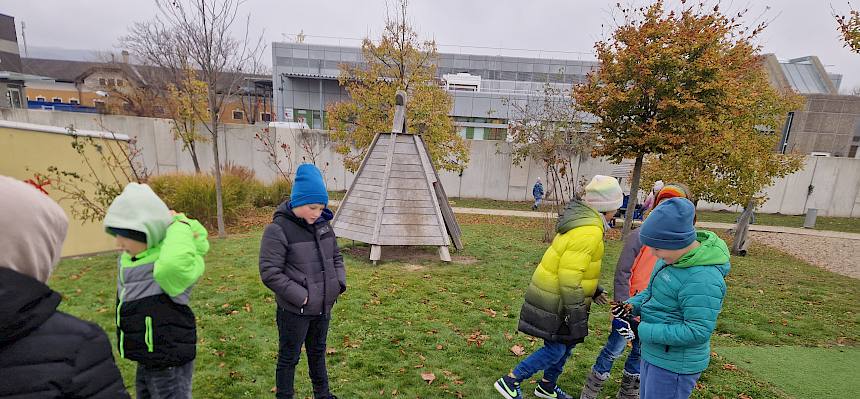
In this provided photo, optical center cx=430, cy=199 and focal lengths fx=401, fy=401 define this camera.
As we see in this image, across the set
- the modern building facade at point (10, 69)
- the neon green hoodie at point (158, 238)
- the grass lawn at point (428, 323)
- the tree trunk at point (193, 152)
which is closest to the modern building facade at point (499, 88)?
the tree trunk at point (193, 152)

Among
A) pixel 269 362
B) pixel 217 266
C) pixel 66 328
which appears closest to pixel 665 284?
pixel 66 328

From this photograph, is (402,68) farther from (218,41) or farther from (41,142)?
(41,142)

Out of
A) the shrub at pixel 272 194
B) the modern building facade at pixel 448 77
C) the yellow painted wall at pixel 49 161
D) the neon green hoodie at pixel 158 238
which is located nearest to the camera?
the neon green hoodie at pixel 158 238

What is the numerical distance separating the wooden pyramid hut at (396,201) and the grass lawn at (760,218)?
1059 centimetres

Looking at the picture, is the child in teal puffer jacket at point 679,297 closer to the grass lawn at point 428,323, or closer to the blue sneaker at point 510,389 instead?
the blue sneaker at point 510,389

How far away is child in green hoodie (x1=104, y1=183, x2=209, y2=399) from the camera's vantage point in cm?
224

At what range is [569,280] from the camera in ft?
10.2

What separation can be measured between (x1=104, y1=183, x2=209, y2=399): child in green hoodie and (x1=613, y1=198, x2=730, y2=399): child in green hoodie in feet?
9.15

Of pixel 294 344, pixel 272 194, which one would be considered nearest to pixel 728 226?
pixel 272 194

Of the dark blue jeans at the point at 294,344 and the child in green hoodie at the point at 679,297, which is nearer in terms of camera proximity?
the child in green hoodie at the point at 679,297

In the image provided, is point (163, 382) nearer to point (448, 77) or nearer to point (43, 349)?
point (43, 349)

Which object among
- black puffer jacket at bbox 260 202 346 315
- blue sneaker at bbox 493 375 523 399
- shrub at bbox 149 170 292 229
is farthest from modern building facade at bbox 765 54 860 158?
black puffer jacket at bbox 260 202 346 315

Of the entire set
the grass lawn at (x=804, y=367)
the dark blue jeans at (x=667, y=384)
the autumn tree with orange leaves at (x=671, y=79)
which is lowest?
the grass lawn at (x=804, y=367)

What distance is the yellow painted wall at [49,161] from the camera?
299 inches
